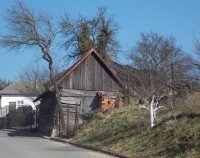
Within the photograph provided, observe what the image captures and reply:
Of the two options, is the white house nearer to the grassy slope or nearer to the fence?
the fence

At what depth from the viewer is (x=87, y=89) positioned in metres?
42.3

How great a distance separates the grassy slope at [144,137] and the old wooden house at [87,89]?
36.6ft

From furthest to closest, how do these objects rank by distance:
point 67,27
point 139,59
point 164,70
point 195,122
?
point 67,27
point 139,59
point 164,70
point 195,122

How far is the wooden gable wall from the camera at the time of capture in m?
41.8

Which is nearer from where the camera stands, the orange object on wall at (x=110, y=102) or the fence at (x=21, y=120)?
A: the orange object on wall at (x=110, y=102)

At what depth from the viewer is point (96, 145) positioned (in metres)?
23.5

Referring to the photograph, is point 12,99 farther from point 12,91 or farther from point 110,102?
point 110,102

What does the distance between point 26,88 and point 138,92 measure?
159 feet

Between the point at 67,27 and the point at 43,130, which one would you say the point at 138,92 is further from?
the point at 67,27

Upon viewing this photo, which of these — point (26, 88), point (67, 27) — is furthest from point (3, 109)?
point (67, 27)

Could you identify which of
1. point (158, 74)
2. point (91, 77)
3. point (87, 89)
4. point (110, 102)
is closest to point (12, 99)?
point (91, 77)

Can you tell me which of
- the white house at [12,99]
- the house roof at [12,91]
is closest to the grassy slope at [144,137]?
the white house at [12,99]

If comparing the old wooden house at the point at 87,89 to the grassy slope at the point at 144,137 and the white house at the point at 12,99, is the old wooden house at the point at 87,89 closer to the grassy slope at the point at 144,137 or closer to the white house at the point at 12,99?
the grassy slope at the point at 144,137

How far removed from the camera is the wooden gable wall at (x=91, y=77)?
41841mm
